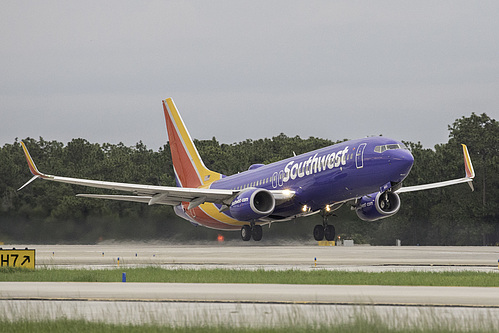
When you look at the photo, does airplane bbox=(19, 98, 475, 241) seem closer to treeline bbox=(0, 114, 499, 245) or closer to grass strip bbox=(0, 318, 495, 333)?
treeline bbox=(0, 114, 499, 245)

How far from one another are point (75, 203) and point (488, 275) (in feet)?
159

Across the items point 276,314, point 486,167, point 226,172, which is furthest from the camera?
point 226,172

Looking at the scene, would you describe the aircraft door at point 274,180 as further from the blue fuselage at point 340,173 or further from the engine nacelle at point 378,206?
the engine nacelle at point 378,206

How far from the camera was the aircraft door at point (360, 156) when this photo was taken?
38.6 m

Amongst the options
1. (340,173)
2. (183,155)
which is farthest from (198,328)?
(183,155)

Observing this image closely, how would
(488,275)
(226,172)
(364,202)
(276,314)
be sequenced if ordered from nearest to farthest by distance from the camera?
1. (276,314)
2. (488,275)
3. (364,202)
4. (226,172)

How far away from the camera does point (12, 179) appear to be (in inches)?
3413

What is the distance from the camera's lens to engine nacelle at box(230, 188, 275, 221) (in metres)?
43.1

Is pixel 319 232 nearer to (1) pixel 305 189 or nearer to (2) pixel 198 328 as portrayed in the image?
(1) pixel 305 189

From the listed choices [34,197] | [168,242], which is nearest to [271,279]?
[168,242]

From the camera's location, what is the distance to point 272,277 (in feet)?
90.8

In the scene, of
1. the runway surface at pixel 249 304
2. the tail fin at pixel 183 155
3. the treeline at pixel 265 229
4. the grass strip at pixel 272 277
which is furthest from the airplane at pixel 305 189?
the runway surface at pixel 249 304

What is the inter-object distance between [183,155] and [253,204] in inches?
665

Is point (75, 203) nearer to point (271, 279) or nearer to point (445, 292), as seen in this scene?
point (271, 279)
